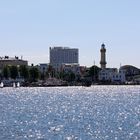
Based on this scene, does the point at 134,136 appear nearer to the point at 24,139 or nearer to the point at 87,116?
the point at 24,139

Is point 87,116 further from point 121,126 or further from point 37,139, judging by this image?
point 37,139

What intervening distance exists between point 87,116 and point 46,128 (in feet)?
65.2

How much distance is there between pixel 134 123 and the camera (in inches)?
2798

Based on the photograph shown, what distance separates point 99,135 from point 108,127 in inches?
307

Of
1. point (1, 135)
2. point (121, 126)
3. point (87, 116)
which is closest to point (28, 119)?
point (87, 116)

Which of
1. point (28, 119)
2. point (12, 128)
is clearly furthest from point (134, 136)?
point (28, 119)

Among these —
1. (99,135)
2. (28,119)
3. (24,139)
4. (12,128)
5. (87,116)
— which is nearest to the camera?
(24,139)

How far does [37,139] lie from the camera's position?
54281 mm

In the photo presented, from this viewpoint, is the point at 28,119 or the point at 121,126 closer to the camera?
the point at 121,126

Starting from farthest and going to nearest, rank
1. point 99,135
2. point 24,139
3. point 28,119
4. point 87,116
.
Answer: point 87,116 → point 28,119 → point 99,135 → point 24,139

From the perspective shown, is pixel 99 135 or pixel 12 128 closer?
pixel 99 135

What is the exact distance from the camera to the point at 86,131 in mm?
61188

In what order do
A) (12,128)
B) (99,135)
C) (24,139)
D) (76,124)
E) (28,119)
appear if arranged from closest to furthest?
(24,139), (99,135), (12,128), (76,124), (28,119)

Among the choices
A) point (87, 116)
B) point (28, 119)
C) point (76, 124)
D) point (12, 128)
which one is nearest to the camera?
point (12, 128)
